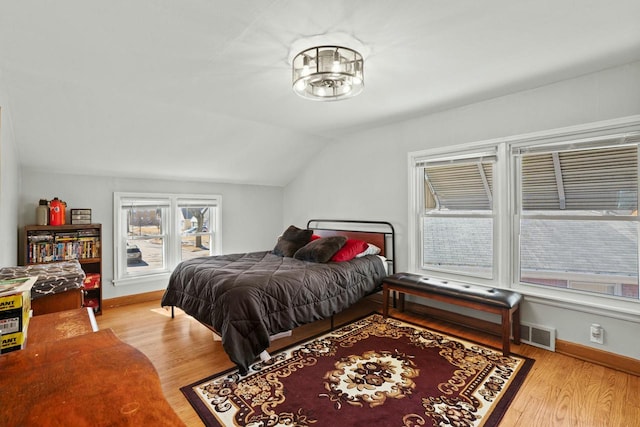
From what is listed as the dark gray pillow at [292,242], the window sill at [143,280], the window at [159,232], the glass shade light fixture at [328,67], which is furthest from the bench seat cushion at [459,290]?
the window sill at [143,280]

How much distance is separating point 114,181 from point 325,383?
3.79 metres

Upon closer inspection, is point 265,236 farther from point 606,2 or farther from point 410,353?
point 606,2

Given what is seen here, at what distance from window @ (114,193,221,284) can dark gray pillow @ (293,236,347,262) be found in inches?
76.6

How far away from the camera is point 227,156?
4.54m

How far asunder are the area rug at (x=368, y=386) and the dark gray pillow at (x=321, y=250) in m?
0.96

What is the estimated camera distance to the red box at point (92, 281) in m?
3.78

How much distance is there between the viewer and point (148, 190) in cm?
456

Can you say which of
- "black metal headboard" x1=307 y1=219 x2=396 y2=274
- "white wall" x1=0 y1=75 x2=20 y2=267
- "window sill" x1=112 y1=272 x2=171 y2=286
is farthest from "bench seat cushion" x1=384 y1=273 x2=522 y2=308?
"white wall" x1=0 y1=75 x2=20 y2=267

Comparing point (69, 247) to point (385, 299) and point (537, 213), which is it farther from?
point (537, 213)

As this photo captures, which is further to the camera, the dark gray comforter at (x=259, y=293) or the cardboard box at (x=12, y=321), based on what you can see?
the dark gray comforter at (x=259, y=293)

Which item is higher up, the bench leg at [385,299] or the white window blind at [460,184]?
the white window blind at [460,184]

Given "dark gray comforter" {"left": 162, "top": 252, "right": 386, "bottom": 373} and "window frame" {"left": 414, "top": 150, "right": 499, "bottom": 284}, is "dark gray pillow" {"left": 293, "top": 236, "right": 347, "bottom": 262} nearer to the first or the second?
"dark gray comforter" {"left": 162, "top": 252, "right": 386, "bottom": 373}

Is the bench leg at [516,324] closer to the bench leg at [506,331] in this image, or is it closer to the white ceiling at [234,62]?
the bench leg at [506,331]

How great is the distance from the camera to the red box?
12.4 feet
